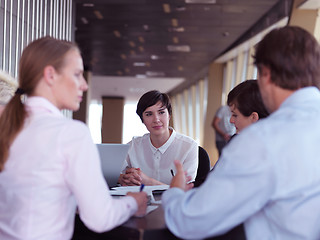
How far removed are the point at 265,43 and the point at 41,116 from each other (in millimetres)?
830

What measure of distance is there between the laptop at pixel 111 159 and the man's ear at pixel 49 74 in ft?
3.45

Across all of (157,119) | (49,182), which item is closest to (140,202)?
(49,182)

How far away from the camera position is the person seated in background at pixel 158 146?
306cm

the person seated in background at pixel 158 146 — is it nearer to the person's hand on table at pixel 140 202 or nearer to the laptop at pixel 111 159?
the laptop at pixel 111 159

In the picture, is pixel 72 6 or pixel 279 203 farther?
pixel 72 6

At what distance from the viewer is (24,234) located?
1396mm

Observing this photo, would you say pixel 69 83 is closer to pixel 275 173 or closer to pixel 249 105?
pixel 275 173

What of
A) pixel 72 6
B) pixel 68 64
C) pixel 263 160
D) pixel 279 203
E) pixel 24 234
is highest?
pixel 72 6

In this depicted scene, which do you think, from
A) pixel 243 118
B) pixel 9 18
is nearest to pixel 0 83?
pixel 9 18

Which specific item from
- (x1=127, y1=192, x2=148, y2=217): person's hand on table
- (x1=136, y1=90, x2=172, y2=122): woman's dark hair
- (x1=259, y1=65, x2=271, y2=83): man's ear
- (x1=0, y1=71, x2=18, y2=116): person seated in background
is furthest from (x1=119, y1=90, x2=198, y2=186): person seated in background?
(x1=259, y1=65, x2=271, y2=83): man's ear

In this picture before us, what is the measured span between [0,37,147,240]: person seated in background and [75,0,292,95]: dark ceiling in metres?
6.61

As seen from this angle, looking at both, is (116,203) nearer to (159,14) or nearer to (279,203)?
(279,203)

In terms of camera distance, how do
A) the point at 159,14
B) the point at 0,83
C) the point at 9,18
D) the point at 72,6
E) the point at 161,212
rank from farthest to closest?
1. the point at 159,14
2. the point at 72,6
3. the point at 9,18
4. the point at 0,83
5. the point at 161,212

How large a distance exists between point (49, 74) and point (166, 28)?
27.6 ft
